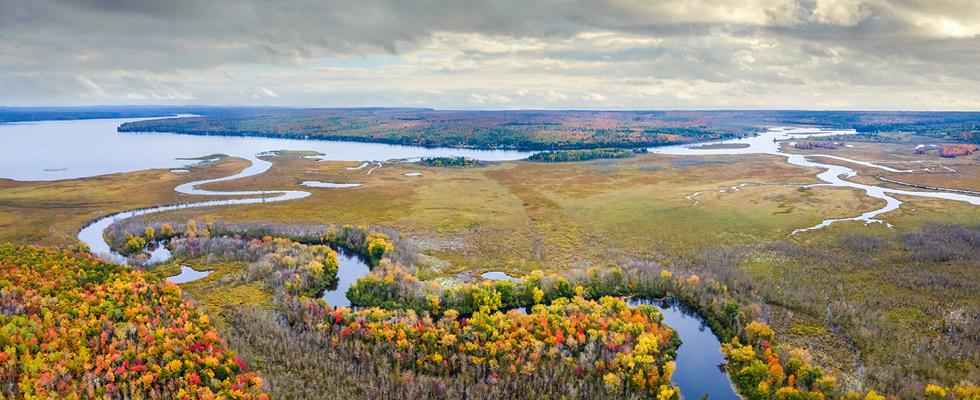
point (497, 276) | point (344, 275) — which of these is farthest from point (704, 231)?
point (344, 275)

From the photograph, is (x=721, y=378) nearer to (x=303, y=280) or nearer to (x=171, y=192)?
(x=303, y=280)

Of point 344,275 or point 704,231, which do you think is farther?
point 704,231

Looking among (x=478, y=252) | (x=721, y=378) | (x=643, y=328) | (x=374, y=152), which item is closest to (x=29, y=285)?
(x=478, y=252)

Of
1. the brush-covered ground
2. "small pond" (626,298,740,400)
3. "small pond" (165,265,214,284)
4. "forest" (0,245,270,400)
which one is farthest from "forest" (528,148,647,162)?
"forest" (0,245,270,400)

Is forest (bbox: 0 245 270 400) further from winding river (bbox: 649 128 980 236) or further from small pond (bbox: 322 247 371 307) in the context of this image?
winding river (bbox: 649 128 980 236)

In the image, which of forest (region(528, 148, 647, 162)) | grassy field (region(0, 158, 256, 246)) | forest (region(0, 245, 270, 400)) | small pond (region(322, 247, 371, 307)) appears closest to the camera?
forest (region(0, 245, 270, 400))

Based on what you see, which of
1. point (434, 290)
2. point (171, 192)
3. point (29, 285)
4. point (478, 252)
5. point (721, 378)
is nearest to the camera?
point (721, 378)

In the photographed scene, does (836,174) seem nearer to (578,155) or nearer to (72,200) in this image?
(578,155)

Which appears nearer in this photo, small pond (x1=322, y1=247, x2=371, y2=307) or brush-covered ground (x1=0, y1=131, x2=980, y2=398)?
brush-covered ground (x1=0, y1=131, x2=980, y2=398)
